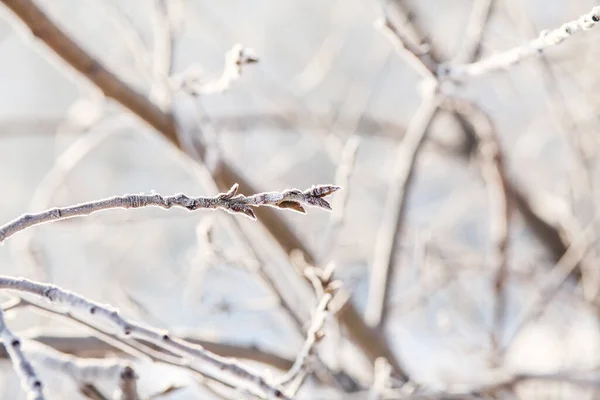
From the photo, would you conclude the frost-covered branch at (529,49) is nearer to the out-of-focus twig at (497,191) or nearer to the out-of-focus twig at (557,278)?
the out-of-focus twig at (497,191)

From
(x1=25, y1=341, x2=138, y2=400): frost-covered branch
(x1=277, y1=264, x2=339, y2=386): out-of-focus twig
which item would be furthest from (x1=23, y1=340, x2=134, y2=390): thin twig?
(x1=277, y1=264, x2=339, y2=386): out-of-focus twig

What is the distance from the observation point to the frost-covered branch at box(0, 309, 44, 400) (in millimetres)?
328

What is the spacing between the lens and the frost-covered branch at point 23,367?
328mm

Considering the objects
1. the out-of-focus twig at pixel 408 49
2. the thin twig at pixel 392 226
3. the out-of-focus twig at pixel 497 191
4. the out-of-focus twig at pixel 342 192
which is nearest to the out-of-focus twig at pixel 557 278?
the out-of-focus twig at pixel 497 191

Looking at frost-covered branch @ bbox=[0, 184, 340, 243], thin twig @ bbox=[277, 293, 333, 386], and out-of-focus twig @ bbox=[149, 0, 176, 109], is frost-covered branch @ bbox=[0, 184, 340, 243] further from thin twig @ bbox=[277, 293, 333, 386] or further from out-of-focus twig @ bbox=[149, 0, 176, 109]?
out-of-focus twig @ bbox=[149, 0, 176, 109]

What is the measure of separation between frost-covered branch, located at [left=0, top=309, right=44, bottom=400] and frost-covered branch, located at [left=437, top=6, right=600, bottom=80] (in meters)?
0.43

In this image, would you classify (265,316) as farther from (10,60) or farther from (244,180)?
(10,60)

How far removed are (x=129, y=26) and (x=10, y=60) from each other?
290 cm

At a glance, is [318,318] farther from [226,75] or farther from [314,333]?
[226,75]

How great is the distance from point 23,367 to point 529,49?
1.53 ft

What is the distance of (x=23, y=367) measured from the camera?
1.12 ft

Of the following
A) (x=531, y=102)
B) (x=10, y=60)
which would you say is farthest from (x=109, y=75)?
(x=10, y=60)

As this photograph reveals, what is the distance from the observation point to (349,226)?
2.13m

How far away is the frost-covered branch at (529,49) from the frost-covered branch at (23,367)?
16.9 inches
